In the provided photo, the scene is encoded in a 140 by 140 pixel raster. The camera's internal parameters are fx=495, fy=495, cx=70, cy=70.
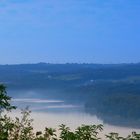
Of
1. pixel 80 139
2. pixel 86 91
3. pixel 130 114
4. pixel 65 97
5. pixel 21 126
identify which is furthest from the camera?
pixel 86 91

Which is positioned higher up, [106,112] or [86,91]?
[86,91]

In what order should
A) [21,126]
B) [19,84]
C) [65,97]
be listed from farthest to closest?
Result: [19,84]
[65,97]
[21,126]

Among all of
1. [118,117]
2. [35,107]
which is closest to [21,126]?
[35,107]

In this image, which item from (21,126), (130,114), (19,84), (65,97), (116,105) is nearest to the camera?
(21,126)

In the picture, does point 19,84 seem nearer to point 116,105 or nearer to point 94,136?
point 116,105

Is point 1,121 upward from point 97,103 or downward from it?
downward

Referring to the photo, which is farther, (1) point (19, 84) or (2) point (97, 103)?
(1) point (19, 84)

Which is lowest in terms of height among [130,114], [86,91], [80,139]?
[80,139]

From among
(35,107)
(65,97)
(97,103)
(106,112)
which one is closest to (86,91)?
(65,97)

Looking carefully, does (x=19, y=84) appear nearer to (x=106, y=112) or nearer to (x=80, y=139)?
(x=106, y=112)
